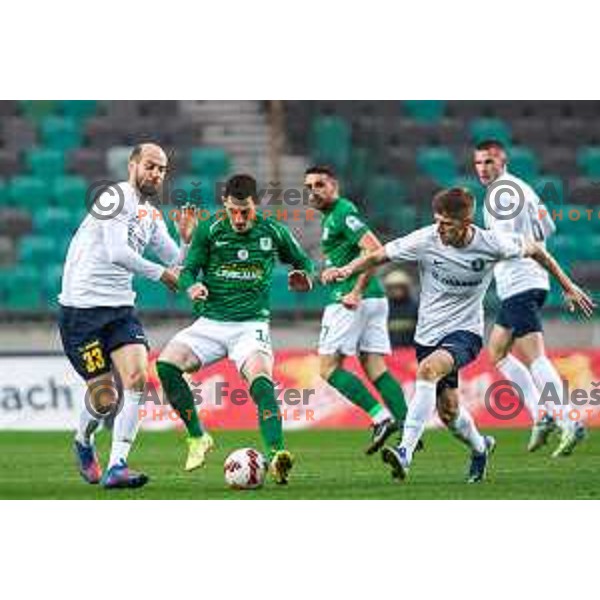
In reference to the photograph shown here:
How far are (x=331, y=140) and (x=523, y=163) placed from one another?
5.91 feet

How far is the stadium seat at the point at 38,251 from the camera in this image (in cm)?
1555

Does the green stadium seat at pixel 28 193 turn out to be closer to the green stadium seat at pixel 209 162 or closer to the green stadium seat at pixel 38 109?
the green stadium seat at pixel 38 109

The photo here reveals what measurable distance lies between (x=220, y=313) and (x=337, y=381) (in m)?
1.96

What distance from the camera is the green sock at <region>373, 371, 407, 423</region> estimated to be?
410 inches

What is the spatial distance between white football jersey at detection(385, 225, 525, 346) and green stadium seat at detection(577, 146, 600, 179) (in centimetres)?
823

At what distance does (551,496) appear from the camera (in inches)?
311

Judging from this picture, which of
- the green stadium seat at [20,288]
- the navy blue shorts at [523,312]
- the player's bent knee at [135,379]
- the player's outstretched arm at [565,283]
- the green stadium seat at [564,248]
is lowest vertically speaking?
the player's bent knee at [135,379]

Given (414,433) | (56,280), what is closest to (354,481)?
(414,433)

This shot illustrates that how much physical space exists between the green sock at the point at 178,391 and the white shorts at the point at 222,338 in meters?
0.15

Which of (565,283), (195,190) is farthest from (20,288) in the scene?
(565,283)

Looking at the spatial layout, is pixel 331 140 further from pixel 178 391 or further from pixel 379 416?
pixel 178 391

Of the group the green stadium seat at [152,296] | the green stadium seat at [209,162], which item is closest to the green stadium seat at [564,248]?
the green stadium seat at [209,162]

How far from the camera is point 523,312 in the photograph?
10.7m

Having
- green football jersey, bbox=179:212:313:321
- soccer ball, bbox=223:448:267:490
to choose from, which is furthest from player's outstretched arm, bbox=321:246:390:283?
A: soccer ball, bbox=223:448:267:490
